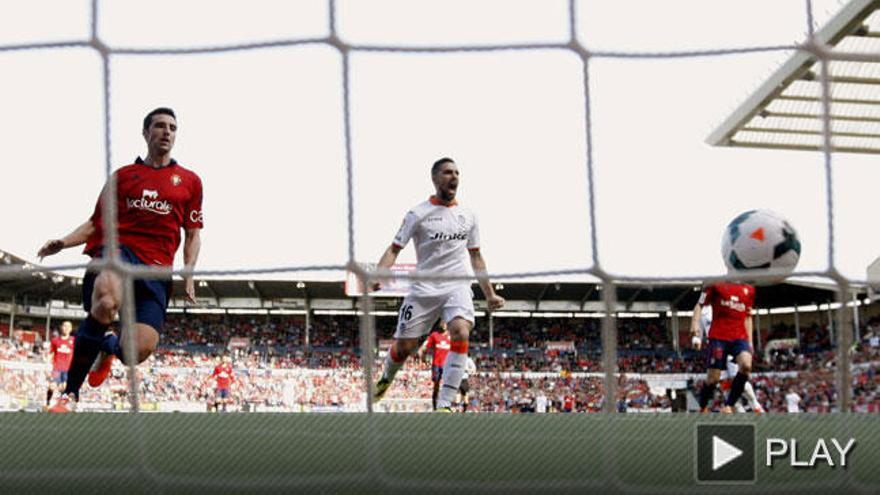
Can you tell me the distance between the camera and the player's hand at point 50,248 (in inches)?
146

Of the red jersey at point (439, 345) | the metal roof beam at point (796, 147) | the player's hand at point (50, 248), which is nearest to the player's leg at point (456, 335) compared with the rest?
the player's hand at point (50, 248)

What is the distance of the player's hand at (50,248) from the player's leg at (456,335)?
1.81 metres

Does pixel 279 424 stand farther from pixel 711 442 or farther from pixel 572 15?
pixel 572 15

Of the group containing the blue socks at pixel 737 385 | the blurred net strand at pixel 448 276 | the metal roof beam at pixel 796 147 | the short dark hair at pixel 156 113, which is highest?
the metal roof beam at pixel 796 147

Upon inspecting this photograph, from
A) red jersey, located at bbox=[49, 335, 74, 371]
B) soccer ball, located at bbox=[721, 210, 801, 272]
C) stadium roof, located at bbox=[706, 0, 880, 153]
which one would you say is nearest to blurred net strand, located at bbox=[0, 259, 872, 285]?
soccer ball, located at bbox=[721, 210, 801, 272]

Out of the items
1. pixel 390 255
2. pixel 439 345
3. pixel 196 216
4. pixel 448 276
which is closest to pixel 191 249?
pixel 196 216

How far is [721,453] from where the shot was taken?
2.12 meters

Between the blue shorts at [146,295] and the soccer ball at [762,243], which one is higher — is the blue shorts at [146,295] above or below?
below

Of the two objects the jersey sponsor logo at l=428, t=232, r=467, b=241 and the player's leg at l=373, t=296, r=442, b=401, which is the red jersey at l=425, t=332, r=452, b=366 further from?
the jersey sponsor logo at l=428, t=232, r=467, b=241

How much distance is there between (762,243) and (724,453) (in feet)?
8.88

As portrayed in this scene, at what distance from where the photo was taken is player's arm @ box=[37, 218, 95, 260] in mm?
3713

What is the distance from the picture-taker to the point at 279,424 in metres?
2.22

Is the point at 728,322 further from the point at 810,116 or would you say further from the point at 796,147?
the point at 796,147

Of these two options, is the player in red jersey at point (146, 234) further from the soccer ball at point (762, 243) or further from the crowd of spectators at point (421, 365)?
the crowd of spectators at point (421, 365)
